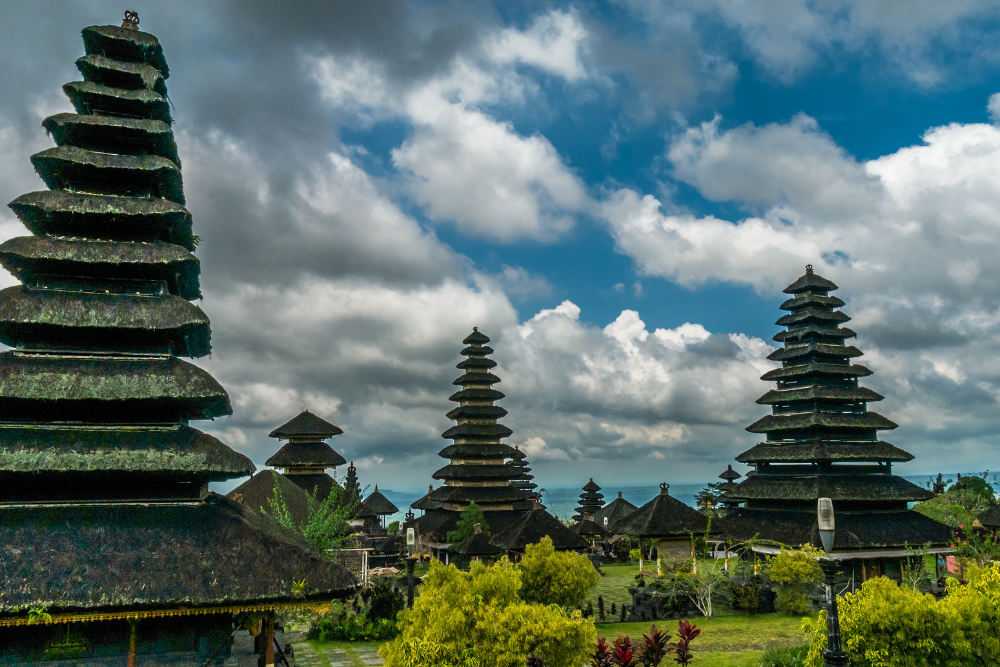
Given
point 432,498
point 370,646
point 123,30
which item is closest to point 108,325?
Answer: point 123,30

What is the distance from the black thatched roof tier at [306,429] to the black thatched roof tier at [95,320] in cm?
2650

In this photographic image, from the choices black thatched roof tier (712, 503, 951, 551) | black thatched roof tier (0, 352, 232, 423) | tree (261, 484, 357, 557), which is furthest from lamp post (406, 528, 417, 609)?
black thatched roof tier (712, 503, 951, 551)

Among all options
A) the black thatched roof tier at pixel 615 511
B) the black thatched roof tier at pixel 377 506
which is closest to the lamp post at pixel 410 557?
the black thatched roof tier at pixel 377 506

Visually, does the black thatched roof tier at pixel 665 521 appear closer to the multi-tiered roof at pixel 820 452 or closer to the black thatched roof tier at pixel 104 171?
the multi-tiered roof at pixel 820 452

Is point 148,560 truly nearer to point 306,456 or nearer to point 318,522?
point 318,522

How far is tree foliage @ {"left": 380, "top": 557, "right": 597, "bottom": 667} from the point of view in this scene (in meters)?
14.1

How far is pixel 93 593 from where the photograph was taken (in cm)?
1451

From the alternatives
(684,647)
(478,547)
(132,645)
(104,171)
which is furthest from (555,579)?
(104,171)

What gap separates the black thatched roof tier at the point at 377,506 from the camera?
201ft

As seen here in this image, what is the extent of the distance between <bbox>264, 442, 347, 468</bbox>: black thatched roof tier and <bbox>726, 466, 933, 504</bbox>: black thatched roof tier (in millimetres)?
26049

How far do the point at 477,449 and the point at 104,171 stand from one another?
31061 millimetres

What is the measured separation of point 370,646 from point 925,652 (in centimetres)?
1831

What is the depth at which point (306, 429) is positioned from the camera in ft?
147

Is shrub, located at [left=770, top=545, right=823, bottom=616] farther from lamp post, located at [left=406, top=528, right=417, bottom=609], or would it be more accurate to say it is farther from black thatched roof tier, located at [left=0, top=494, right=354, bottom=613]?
black thatched roof tier, located at [left=0, top=494, right=354, bottom=613]
